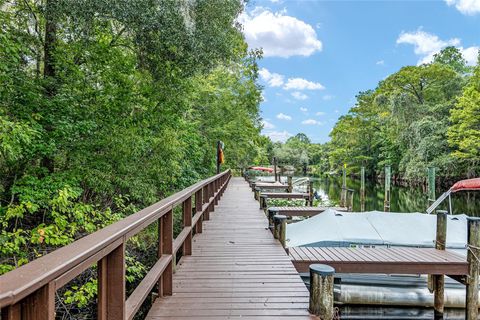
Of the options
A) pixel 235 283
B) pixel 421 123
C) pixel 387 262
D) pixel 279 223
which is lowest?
pixel 387 262

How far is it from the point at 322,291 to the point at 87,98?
714 centimetres

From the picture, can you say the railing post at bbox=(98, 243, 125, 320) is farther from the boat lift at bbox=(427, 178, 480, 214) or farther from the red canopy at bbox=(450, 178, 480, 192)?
the red canopy at bbox=(450, 178, 480, 192)

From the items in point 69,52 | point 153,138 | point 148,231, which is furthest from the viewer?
point 148,231

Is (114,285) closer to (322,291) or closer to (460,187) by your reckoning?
(322,291)

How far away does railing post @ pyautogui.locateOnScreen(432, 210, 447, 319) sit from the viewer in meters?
5.87

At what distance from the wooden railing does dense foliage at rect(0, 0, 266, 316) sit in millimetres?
3639

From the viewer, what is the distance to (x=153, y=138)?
32.1 ft

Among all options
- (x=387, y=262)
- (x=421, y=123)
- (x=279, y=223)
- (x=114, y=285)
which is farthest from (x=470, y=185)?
(x=421, y=123)

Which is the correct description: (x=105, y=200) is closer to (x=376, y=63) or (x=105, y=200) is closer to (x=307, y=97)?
(x=376, y=63)

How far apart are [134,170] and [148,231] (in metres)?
2.65

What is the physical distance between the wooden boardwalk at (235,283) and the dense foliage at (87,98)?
2480mm

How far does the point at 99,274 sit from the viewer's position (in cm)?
162

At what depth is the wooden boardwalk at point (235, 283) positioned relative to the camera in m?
2.79

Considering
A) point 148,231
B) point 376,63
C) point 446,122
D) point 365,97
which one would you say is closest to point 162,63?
point 148,231
